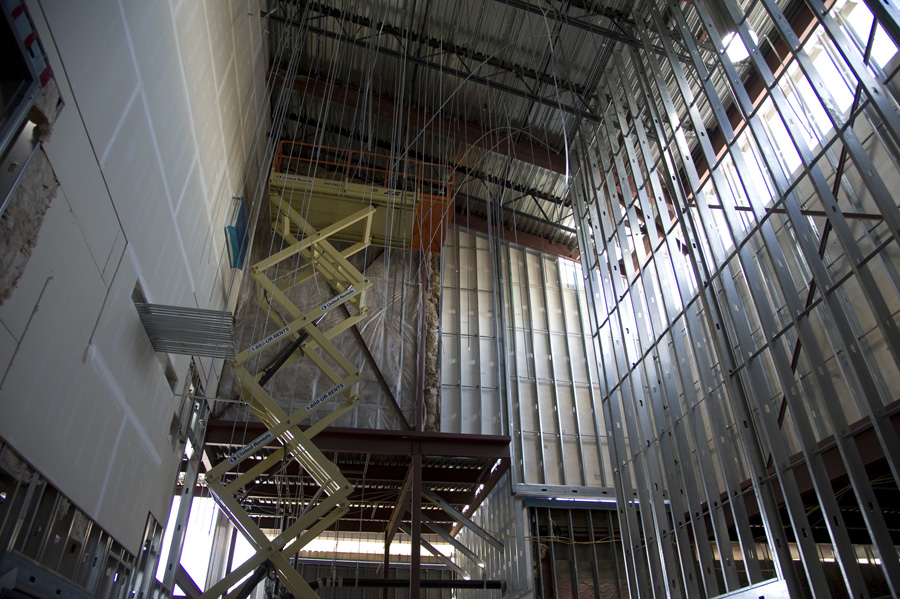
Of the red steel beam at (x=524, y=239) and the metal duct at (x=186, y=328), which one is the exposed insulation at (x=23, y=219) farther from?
the red steel beam at (x=524, y=239)

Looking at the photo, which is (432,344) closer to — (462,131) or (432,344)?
(432,344)

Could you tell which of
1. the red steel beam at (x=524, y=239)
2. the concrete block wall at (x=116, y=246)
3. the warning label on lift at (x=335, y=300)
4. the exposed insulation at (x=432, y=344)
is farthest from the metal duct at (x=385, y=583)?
the red steel beam at (x=524, y=239)

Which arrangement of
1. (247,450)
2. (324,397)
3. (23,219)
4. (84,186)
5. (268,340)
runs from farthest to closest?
(324,397)
(268,340)
(247,450)
(84,186)
(23,219)

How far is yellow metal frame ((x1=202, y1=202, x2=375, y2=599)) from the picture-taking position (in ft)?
33.5

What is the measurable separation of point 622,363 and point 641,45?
7283 millimetres

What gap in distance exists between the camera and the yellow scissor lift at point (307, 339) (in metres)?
10.4

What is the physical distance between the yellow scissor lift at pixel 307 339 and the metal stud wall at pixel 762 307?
541cm

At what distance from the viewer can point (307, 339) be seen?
14.2 meters

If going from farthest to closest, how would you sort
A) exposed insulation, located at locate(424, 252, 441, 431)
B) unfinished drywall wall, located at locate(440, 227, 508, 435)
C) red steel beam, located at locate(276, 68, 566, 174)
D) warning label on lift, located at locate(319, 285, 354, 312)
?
red steel beam, located at locate(276, 68, 566, 174), unfinished drywall wall, located at locate(440, 227, 508, 435), exposed insulation, located at locate(424, 252, 441, 431), warning label on lift, located at locate(319, 285, 354, 312)

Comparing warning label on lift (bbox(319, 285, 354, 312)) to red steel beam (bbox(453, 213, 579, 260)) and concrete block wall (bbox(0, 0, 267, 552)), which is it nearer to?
concrete block wall (bbox(0, 0, 267, 552))

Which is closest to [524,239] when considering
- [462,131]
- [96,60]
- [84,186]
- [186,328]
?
[462,131]

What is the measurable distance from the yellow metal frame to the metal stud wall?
19.1 ft

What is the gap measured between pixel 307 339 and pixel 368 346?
2.06 meters

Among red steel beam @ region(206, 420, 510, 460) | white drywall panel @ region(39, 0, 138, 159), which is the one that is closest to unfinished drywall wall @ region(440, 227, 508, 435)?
red steel beam @ region(206, 420, 510, 460)
